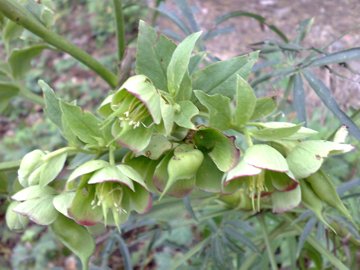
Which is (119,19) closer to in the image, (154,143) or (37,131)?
(154,143)

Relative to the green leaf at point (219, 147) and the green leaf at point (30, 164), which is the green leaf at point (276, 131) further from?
the green leaf at point (30, 164)

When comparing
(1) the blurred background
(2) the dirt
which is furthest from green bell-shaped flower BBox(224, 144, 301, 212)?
(2) the dirt

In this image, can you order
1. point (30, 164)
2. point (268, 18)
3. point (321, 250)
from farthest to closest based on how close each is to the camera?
1. point (268, 18)
2. point (321, 250)
3. point (30, 164)

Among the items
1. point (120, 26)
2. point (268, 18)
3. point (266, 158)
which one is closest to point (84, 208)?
point (266, 158)

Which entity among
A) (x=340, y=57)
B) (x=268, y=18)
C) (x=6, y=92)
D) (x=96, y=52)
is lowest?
(x=96, y=52)

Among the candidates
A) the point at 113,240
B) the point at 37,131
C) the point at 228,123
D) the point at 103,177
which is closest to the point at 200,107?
the point at 228,123

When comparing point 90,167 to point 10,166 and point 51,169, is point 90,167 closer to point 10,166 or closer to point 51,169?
point 51,169
